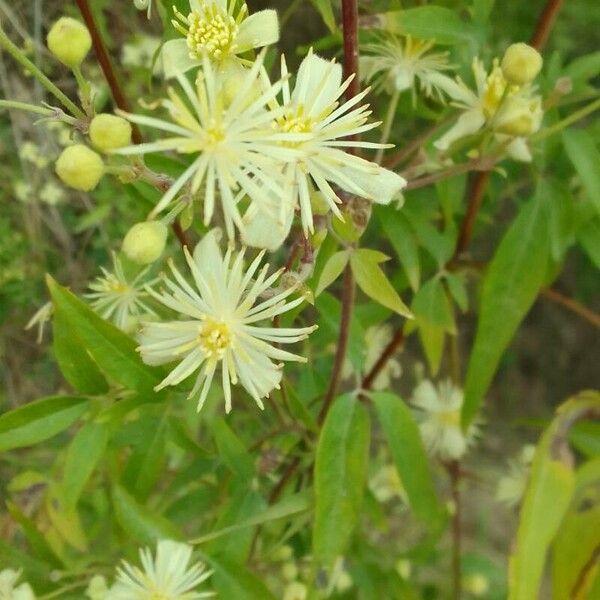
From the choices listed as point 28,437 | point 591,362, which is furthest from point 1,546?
point 591,362

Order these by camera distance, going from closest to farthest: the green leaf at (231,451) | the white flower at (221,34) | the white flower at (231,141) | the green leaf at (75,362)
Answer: the white flower at (231,141) < the white flower at (221,34) < the green leaf at (75,362) < the green leaf at (231,451)

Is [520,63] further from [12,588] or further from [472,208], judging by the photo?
[12,588]

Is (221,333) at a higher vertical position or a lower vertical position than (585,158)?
lower

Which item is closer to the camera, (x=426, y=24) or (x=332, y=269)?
(x=332, y=269)

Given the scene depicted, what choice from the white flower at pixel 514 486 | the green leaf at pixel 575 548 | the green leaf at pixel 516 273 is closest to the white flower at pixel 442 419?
the white flower at pixel 514 486

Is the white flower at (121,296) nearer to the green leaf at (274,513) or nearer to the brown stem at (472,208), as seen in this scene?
the green leaf at (274,513)

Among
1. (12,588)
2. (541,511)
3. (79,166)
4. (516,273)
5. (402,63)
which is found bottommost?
(12,588)

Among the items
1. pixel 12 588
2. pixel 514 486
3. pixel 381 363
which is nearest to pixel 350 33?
pixel 381 363
